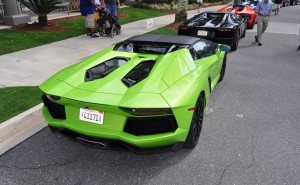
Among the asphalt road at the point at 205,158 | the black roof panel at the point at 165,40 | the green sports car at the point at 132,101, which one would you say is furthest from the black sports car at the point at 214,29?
the green sports car at the point at 132,101

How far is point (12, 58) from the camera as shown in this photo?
720 centimetres

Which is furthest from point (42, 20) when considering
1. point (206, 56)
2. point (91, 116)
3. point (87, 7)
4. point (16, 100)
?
point (91, 116)

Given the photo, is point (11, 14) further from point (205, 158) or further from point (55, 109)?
point (205, 158)

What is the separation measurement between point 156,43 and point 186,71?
94cm

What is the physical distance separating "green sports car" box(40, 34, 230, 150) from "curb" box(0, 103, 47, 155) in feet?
2.35

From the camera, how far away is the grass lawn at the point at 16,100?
4.16 meters

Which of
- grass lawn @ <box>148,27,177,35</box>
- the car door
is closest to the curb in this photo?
the car door

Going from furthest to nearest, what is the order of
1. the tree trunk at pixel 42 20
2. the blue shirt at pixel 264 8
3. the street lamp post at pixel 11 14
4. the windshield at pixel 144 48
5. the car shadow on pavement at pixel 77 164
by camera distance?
1. the street lamp post at pixel 11 14
2. the tree trunk at pixel 42 20
3. the blue shirt at pixel 264 8
4. the windshield at pixel 144 48
5. the car shadow on pavement at pixel 77 164

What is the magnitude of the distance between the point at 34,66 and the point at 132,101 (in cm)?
476

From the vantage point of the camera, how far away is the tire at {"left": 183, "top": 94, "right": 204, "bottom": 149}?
10.7ft

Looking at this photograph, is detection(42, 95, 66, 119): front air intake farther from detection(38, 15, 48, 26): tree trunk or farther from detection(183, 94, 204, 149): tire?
detection(38, 15, 48, 26): tree trunk

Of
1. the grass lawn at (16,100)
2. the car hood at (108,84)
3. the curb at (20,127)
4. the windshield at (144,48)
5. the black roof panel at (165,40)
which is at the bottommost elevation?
the curb at (20,127)

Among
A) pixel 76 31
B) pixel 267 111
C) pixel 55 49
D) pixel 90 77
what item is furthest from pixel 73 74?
pixel 76 31

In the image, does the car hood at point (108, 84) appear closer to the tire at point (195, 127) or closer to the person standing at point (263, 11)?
the tire at point (195, 127)
